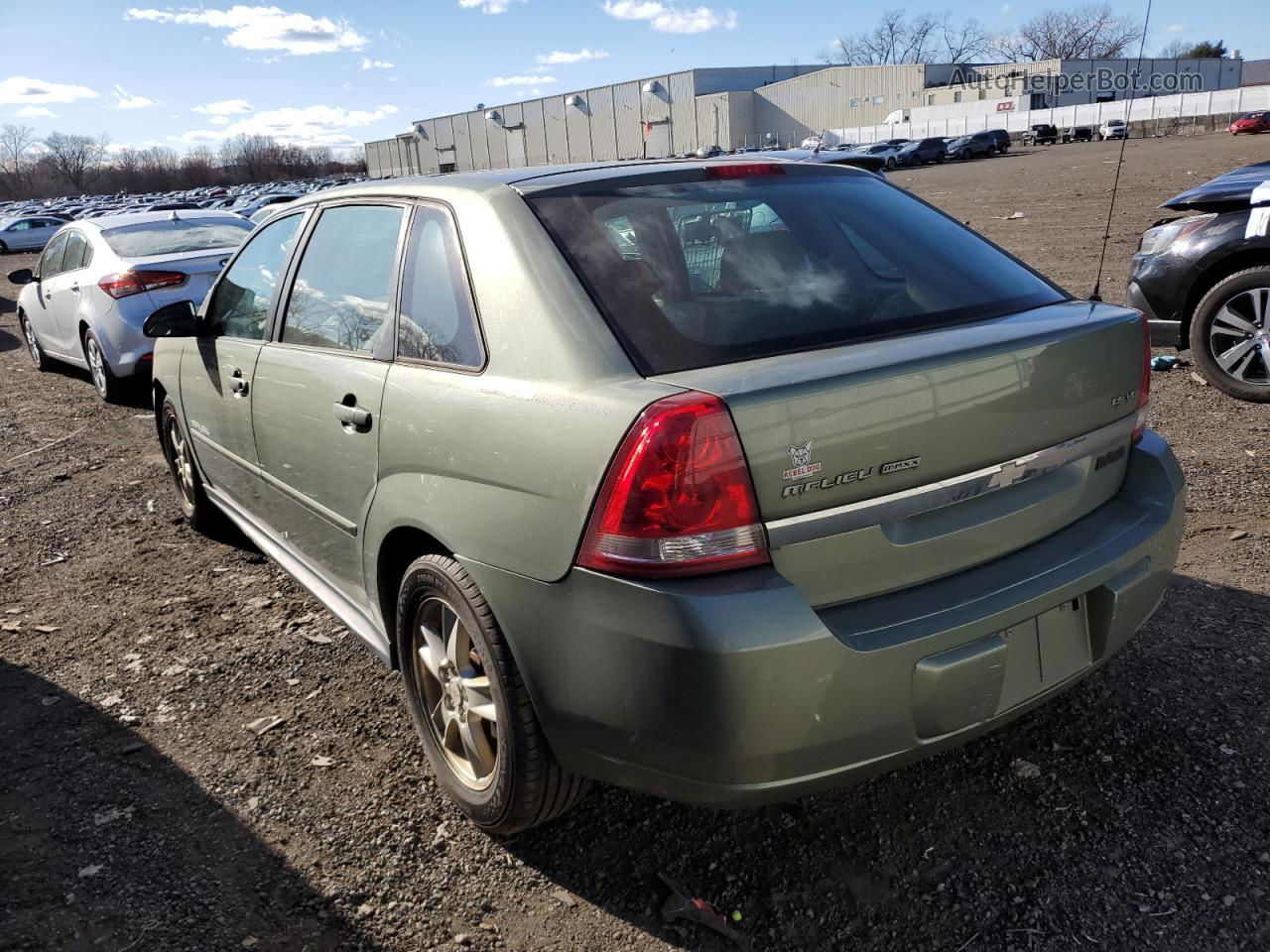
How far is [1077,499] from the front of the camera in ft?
8.18

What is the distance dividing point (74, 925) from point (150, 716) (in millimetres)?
1109

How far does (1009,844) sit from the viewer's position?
253 centimetres

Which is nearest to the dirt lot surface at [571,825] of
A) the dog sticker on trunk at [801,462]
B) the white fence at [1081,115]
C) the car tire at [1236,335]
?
the dog sticker on trunk at [801,462]

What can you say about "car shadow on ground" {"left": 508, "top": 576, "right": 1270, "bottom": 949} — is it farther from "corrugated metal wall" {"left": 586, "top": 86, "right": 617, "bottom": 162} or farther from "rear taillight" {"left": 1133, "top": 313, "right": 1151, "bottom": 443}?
"corrugated metal wall" {"left": 586, "top": 86, "right": 617, "bottom": 162}

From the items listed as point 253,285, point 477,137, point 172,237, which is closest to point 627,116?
point 477,137

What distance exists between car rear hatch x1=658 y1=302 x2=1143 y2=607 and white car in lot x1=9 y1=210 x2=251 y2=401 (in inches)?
287

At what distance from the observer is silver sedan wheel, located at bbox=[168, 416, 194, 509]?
497 cm

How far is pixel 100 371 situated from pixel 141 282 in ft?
3.56

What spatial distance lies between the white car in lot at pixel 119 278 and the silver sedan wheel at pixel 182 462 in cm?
325

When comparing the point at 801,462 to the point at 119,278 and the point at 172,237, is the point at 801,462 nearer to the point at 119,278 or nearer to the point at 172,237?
the point at 119,278

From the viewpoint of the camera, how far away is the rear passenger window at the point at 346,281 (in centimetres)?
298

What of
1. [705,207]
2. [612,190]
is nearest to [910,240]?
[705,207]

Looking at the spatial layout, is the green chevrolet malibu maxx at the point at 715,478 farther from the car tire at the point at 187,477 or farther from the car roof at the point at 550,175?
the car tire at the point at 187,477

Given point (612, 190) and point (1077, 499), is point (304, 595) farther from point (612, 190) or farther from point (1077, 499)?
point (1077, 499)
